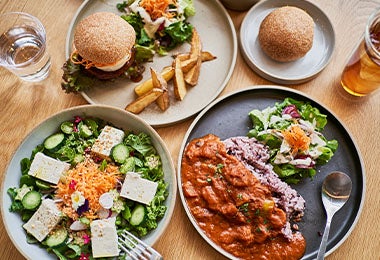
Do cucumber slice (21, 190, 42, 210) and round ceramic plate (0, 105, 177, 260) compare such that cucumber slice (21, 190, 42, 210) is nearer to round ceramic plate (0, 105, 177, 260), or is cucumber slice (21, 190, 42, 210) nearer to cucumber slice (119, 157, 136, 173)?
round ceramic plate (0, 105, 177, 260)

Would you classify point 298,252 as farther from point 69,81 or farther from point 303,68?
point 69,81

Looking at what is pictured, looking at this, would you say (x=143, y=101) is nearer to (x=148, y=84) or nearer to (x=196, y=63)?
(x=148, y=84)

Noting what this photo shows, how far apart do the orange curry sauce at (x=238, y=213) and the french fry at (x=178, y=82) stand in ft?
1.66

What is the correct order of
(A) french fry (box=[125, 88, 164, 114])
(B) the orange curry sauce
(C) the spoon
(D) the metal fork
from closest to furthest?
(D) the metal fork < (B) the orange curry sauce < (C) the spoon < (A) french fry (box=[125, 88, 164, 114])

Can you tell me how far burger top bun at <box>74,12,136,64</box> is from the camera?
8.82 feet

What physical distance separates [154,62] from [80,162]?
84 cm

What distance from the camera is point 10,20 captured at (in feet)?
9.55

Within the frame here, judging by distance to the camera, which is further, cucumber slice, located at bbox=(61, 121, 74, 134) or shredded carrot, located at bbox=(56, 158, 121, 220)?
cucumber slice, located at bbox=(61, 121, 74, 134)

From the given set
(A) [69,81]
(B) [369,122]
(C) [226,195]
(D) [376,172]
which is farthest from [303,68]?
(A) [69,81]

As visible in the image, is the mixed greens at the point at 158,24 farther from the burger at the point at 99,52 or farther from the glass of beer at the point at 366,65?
the glass of beer at the point at 366,65

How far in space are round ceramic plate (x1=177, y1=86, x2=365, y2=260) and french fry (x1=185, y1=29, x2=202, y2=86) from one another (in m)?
0.22

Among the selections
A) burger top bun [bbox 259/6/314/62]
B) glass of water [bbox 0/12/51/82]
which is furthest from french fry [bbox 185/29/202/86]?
glass of water [bbox 0/12/51/82]

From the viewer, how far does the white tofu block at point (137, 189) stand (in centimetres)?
254

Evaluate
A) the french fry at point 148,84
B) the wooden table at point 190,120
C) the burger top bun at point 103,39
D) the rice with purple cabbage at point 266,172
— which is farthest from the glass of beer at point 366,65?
the burger top bun at point 103,39
